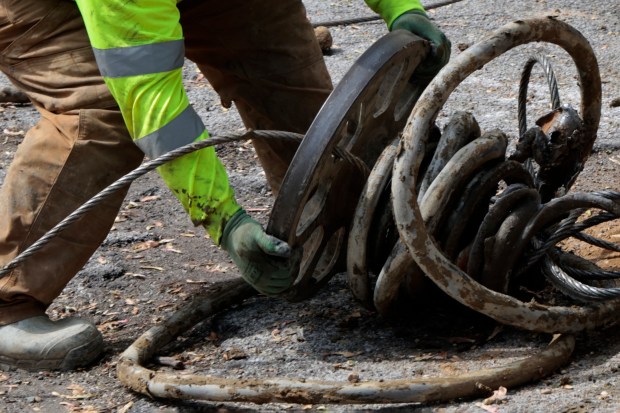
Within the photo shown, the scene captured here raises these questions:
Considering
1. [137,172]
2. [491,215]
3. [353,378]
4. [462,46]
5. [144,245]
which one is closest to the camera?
[137,172]

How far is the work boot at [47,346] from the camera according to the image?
3418 millimetres

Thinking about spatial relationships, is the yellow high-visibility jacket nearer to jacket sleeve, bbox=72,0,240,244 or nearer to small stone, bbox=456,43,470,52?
jacket sleeve, bbox=72,0,240,244

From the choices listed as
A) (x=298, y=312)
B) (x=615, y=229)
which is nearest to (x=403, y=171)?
(x=298, y=312)

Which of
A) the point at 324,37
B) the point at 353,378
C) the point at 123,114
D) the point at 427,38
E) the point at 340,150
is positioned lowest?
the point at 353,378

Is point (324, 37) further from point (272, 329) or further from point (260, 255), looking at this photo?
point (260, 255)

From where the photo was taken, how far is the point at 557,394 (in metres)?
2.82

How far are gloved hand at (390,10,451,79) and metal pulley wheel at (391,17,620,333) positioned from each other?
405 millimetres

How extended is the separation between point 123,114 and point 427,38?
1.09 meters

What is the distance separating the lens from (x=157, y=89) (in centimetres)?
297

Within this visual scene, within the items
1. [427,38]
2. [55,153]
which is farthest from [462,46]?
[55,153]

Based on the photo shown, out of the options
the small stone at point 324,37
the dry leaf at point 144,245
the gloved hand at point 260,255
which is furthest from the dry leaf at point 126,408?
the small stone at point 324,37

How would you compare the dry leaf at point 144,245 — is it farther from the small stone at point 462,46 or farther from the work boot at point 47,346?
the small stone at point 462,46

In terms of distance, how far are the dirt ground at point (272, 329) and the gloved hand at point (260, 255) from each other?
32 cm

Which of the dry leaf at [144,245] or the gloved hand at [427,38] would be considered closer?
the gloved hand at [427,38]
